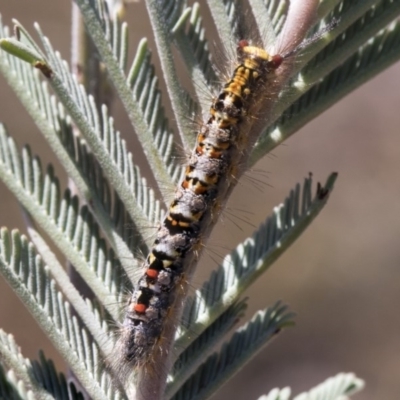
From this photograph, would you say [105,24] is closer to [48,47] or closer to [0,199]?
[48,47]

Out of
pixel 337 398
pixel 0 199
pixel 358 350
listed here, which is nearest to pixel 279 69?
pixel 337 398

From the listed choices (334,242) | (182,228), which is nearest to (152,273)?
(182,228)

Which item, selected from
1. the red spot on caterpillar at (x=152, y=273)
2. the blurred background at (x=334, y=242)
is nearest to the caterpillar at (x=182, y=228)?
the red spot on caterpillar at (x=152, y=273)

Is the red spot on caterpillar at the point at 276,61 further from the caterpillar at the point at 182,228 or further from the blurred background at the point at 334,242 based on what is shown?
the blurred background at the point at 334,242

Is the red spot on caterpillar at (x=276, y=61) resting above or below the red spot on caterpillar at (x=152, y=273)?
above

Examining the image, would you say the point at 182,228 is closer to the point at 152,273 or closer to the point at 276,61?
the point at 152,273

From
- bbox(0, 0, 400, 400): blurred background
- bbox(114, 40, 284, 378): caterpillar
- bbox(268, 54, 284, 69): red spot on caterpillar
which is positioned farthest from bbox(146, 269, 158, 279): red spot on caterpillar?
bbox(0, 0, 400, 400): blurred background

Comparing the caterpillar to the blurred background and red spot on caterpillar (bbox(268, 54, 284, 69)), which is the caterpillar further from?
the blurred background
